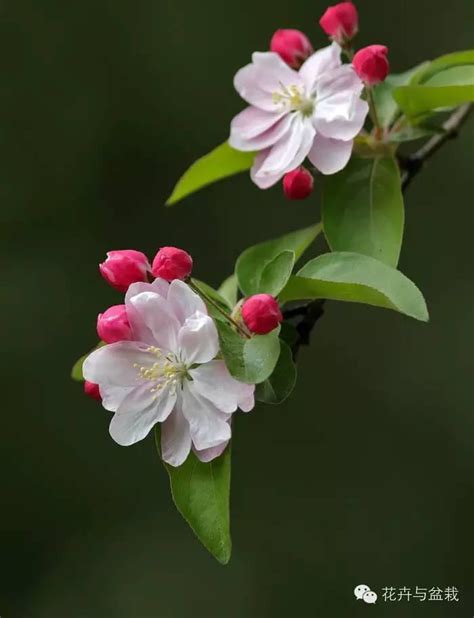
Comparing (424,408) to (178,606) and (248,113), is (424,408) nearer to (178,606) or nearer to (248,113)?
(178,606)

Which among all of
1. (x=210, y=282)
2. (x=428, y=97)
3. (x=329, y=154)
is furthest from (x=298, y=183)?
(x=210, y=282)

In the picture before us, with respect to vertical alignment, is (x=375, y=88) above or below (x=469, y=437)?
above

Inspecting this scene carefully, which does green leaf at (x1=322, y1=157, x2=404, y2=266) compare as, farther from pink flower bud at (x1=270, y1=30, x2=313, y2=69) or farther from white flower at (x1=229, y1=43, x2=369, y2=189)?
pink flower bud at (x1=270, y1=30, x2=313, y2=69)

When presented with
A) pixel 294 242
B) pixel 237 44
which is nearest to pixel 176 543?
pixel 237 44

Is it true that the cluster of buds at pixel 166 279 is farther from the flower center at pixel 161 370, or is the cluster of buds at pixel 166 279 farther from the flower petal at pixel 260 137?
the flower petal at pixel 260 137

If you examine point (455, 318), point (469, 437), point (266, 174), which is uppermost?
point (266, 174)

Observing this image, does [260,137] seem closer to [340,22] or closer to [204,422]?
[340,22]
